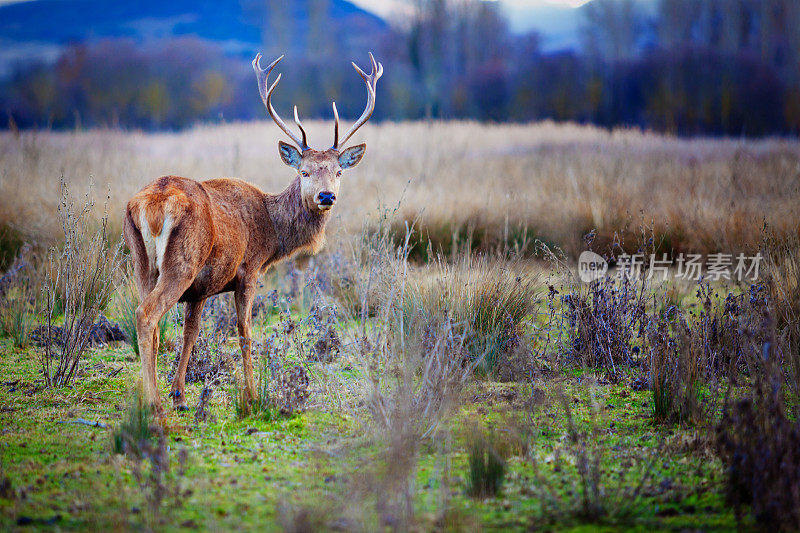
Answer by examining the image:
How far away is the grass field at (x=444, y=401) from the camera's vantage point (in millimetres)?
3486

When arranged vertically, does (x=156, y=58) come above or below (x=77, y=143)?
above

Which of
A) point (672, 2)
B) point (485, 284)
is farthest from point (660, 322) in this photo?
point (672, 2)

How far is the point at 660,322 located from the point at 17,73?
4576cm

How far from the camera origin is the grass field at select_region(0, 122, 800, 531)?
11.4 ft

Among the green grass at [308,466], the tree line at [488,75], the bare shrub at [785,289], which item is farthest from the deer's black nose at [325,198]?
the tree line at [488,75]

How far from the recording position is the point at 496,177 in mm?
14742

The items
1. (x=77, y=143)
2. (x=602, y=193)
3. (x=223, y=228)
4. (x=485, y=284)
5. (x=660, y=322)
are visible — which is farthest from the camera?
(x=77, y=143)

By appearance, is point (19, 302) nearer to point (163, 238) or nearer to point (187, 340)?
point (187, 340)

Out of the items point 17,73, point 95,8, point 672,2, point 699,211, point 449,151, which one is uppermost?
point 95,8

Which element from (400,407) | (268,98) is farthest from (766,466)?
(268,98)

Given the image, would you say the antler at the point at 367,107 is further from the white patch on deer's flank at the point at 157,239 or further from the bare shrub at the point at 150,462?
the bare shrub at the point at 150,462

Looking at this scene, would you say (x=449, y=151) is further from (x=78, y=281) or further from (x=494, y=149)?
(x=78, y=281)

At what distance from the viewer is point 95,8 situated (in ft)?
309

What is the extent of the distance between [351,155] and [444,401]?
8.99 ft
